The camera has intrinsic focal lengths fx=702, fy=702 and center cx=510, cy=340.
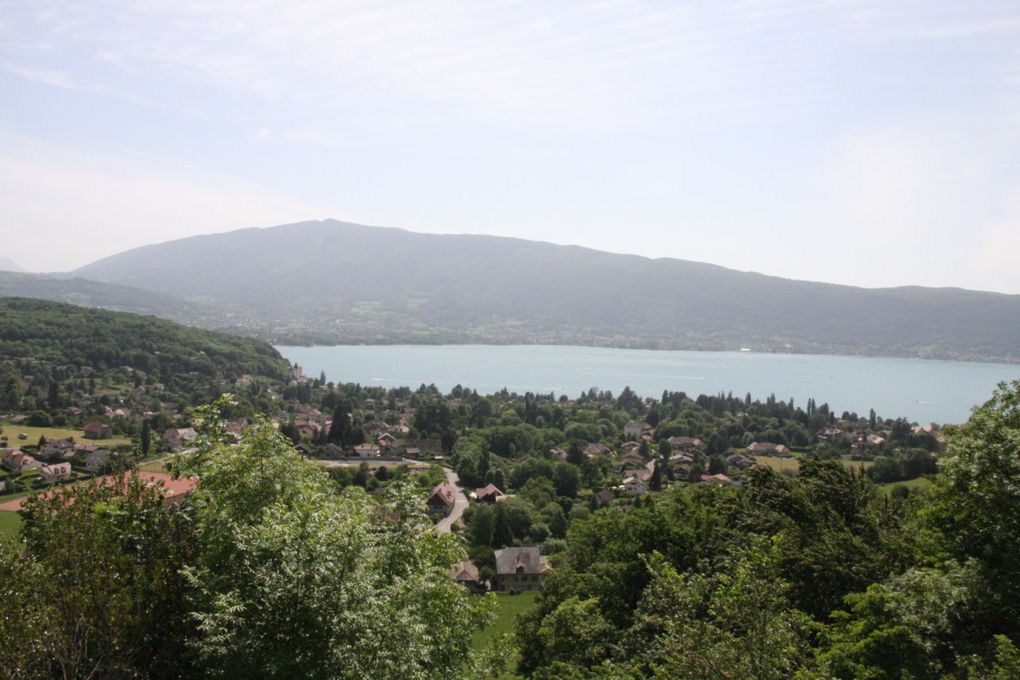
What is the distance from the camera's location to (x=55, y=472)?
106 feet

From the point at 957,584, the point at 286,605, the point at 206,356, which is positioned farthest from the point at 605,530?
the point at 206,356

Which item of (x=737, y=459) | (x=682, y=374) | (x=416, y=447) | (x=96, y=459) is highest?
(x=682, y=374)

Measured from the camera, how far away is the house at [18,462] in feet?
104

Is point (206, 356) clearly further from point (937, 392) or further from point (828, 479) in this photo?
point (937, 392)

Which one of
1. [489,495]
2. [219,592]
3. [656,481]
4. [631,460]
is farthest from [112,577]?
[631,460]

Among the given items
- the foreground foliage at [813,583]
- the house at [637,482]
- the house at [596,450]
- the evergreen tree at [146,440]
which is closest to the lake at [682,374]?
the house at [596,450]

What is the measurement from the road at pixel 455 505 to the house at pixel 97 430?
21.1m

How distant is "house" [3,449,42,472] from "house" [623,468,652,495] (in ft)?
95.2

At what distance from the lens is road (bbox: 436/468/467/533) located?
95.7 ft

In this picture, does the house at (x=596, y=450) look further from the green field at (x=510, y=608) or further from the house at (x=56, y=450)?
the house at (x=56, y=450)

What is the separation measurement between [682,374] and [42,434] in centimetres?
9499

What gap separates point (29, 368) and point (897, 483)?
6630 cm

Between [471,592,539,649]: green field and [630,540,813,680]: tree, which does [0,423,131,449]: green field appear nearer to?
[471,592,539,649]: green field

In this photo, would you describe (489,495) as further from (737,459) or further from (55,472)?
(737,459)
